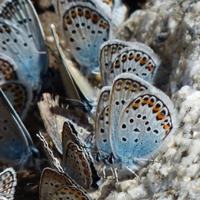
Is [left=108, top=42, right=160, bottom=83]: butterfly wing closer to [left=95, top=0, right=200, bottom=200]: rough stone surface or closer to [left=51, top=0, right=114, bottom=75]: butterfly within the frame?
[left=95, top=0, right=200, bottom=200]: rough stone surface

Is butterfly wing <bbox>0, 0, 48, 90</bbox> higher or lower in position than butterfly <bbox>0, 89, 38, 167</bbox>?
higher

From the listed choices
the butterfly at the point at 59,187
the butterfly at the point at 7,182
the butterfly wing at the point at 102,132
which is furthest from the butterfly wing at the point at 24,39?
the butterfly at the point at 59,187

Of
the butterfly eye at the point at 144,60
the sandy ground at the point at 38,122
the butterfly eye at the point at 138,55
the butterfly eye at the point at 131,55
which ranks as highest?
the butterfly eye at the point at 131,55

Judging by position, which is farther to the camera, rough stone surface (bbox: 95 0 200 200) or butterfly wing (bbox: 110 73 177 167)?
butterfly wing (bbox: 110 73 177 167)

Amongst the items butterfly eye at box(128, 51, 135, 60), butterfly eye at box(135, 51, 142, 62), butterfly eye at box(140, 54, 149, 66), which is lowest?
butterfly eye at box(140, 54, 149, 66)

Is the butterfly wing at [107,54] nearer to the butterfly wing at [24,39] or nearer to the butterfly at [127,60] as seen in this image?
the butterfly at [127,60]

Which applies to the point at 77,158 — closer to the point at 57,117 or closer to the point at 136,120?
the point at 136,120

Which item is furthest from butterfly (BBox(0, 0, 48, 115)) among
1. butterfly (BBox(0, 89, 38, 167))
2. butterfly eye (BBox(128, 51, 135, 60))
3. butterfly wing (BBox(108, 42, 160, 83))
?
butterfly eye (BBox(128, 51, 135, 60))
